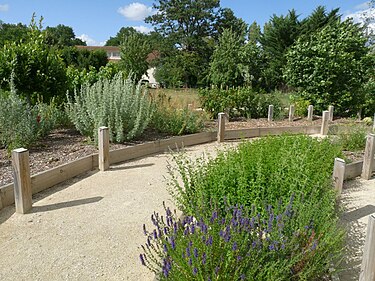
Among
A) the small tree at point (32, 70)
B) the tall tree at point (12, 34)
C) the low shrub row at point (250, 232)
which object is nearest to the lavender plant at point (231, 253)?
the low shrub row at point (250, 232)

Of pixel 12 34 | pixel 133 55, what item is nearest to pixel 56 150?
pixel 133 55

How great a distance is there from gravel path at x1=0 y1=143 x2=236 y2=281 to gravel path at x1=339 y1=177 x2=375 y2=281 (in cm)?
172

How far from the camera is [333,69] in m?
12.1

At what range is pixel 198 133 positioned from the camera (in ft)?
25.3

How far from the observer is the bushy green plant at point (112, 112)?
20.4 feet

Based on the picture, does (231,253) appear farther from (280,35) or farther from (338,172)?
(280,35)

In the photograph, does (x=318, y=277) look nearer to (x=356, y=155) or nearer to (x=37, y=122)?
(x=356, y=155)

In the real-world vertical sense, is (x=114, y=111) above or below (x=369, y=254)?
above

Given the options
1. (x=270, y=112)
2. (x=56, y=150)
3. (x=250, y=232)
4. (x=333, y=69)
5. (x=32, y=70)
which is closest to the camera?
(x=250, y=232)

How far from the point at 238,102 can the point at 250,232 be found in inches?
348

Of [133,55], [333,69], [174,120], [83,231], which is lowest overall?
[83,231]

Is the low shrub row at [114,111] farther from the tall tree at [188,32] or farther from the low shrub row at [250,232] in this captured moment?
the tall tree at [188,32]

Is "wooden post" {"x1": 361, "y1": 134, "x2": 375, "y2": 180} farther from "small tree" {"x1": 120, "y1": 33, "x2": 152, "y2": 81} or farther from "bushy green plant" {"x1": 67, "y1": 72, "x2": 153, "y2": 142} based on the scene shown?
"small tree" {"x1": 120, "y1": 33, "x2": 152, "y2": 81}

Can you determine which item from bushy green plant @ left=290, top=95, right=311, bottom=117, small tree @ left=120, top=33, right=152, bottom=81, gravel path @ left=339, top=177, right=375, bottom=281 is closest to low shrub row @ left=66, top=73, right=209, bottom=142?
gravel path @ left=339, top=177, right=375, bottom=281
